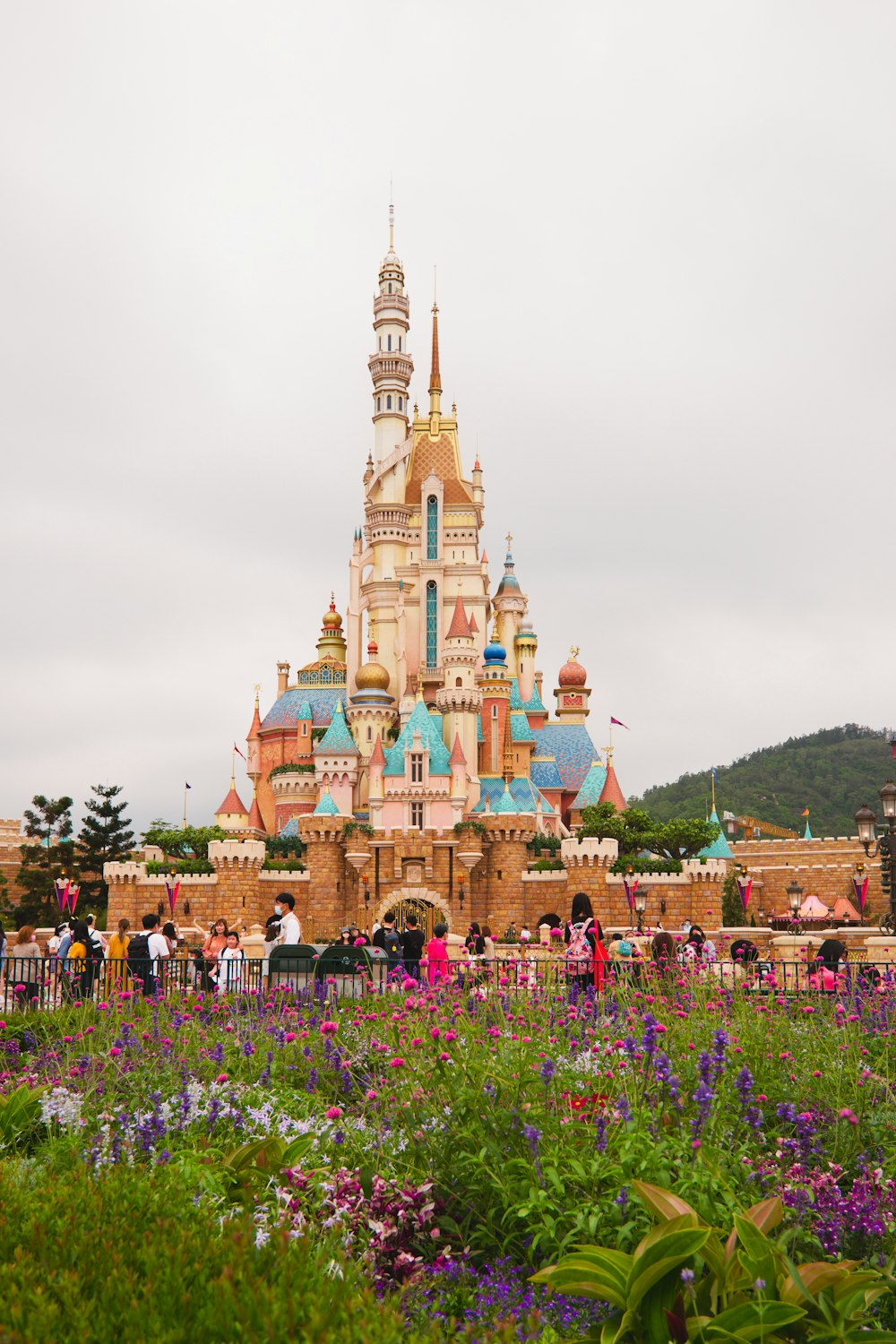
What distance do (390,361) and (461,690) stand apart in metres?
16.7

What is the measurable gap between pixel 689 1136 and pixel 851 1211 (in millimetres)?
779

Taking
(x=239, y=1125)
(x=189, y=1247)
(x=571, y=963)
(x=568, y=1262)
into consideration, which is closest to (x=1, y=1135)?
(x=239, y=1125)

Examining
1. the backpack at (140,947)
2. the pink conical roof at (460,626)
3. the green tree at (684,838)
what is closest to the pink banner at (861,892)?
the green tree at (684,838)

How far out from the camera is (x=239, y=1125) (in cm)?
641

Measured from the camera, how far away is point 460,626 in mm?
46000

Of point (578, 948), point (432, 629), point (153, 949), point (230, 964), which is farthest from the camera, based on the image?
point (432, 629)

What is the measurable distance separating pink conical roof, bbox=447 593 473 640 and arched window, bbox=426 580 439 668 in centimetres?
300

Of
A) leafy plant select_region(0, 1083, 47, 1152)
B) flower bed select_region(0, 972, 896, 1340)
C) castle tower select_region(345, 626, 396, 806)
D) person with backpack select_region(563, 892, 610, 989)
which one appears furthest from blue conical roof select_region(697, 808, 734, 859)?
leafy plant select_region(0, 1083, 47, 1152)

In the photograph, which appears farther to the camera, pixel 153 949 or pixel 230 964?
pixel 153 949

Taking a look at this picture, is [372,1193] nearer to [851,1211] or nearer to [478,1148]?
[478,1148]

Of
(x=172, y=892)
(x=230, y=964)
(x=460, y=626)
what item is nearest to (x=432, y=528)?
(x=460, y=626)

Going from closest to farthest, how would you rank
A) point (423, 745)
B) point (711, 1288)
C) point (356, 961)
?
1. point (711, 1288)
2. point (356, 961)
3. point (423, 745)

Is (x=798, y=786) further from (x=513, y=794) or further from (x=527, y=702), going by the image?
(x=513, y=794)

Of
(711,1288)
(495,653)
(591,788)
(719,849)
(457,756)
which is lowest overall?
(711,1288)
